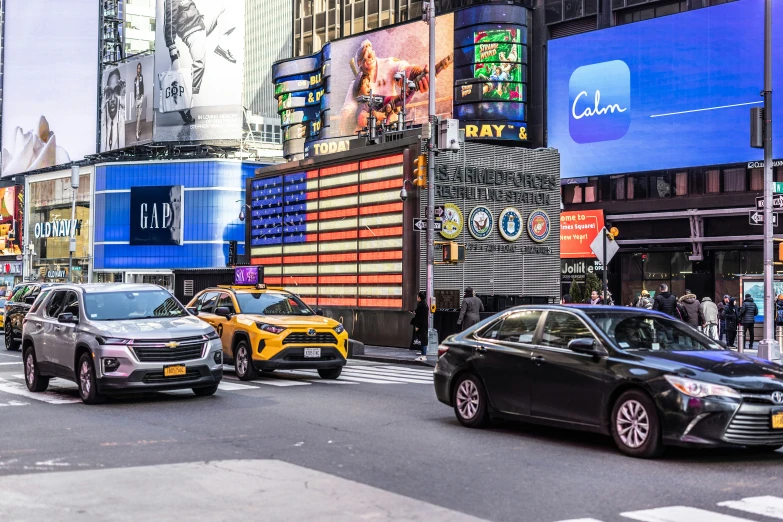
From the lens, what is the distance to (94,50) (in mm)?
106312

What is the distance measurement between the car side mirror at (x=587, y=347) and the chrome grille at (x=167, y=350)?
6.40 metres

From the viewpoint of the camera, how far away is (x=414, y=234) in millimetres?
31391

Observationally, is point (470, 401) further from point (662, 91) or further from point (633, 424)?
point (662, 91)

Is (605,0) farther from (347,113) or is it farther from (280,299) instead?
(280,299)

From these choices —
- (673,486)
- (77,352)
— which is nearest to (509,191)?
(77,352)

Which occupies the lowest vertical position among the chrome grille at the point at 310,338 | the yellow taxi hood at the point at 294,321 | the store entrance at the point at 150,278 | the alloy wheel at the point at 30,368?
the alloy wheel at the point at 30,368

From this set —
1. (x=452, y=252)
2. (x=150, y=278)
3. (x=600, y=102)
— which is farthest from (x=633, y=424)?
(x=150, y=278)

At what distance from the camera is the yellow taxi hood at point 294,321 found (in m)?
19.3

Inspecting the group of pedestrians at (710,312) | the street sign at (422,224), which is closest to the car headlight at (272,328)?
the street sign at (422,224)

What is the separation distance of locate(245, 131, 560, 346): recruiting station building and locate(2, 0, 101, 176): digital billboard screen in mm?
76847

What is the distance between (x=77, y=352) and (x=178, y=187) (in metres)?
84.7

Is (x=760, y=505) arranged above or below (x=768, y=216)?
below

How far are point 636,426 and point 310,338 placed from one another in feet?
30.8

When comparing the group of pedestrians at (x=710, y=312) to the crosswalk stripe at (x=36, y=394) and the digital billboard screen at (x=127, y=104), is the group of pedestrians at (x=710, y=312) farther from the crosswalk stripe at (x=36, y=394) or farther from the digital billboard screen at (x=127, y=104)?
the digital billboard screen at (x=127, y=104)
